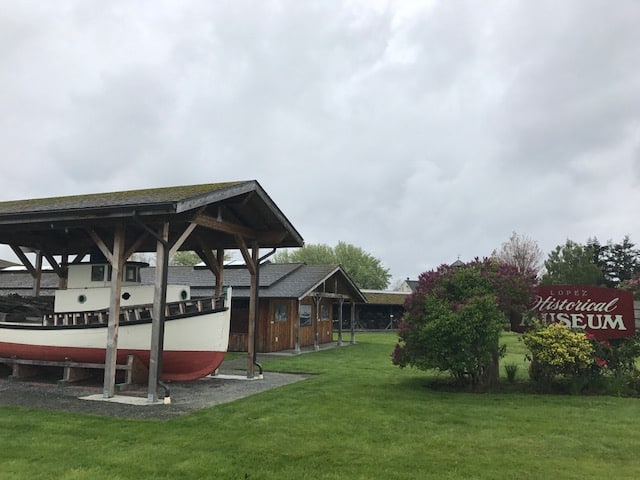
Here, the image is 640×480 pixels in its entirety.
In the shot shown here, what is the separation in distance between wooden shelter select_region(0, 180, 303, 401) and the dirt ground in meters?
0.50

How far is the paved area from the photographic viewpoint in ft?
26.7

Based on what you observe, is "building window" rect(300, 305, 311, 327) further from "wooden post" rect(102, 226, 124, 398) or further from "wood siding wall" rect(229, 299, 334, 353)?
"wooden post" rect(102, 226, 124, 398)

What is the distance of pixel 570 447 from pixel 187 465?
448cm

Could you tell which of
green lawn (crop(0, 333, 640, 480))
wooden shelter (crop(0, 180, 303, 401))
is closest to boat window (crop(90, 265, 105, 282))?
wooden shelter (crop(0, 180, 303, 401))

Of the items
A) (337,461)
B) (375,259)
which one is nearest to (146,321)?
(337,461)

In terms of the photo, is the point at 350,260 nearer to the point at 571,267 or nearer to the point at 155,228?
the point at 571,267

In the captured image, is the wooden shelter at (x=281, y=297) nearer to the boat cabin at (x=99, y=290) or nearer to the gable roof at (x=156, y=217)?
the gable roof at (x=156, y=217)

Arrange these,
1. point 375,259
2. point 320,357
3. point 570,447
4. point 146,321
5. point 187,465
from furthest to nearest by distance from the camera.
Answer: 1. point 375,259
2. point 320,357
3. point 146,321
4. point 570,447
5. point 187,465

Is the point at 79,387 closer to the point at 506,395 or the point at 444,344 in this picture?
the point at 444,344

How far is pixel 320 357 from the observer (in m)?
18.7

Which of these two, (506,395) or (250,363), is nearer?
(506,395)

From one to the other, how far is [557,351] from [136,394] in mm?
8080

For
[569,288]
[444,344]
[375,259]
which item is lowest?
[444,344]

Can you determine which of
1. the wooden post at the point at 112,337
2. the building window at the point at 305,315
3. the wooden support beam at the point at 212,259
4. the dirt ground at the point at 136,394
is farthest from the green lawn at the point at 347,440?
the building window at the point at 305,315
